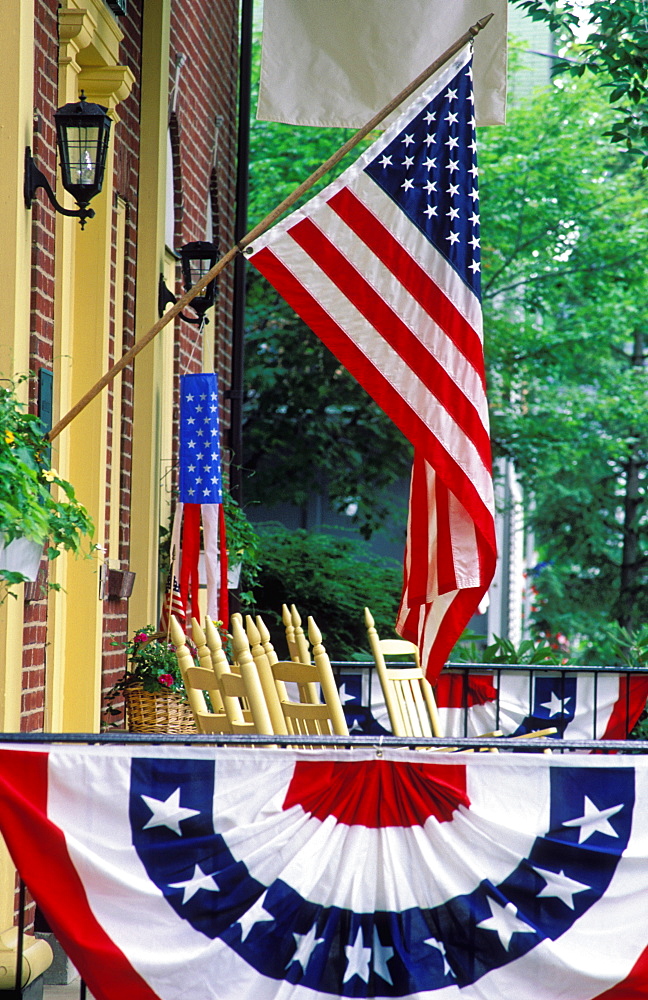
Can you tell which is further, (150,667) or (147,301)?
(147,301)

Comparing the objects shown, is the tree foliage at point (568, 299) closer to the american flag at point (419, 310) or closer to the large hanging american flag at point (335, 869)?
the american flag at point (419, 310)

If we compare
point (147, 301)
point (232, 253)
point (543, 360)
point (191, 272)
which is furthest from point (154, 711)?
point (543, 360)

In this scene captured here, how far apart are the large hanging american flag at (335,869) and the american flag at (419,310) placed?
1266 millimetres

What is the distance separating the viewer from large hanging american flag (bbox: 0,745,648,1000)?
3164 millimetres

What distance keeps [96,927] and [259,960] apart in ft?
1.39

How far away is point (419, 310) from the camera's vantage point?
4.48 m

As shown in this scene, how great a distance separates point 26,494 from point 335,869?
1.28 m

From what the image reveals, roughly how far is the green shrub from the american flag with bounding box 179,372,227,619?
592 centimetres

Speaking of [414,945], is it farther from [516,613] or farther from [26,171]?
[516,613]

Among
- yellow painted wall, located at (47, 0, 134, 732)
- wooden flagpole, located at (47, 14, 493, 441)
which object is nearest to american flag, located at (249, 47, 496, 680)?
wooden flagpole, located at (47, 14, 493, 441)

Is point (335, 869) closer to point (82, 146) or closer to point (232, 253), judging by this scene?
point (232, 253)

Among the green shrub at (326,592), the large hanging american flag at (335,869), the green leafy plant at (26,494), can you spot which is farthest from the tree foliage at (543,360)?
the large hanging american flag at (335,869)

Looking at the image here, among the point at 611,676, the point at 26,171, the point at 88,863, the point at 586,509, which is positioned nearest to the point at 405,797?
the point at 88,863

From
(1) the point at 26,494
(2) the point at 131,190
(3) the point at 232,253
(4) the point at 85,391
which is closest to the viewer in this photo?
(1) the point at 26,494
